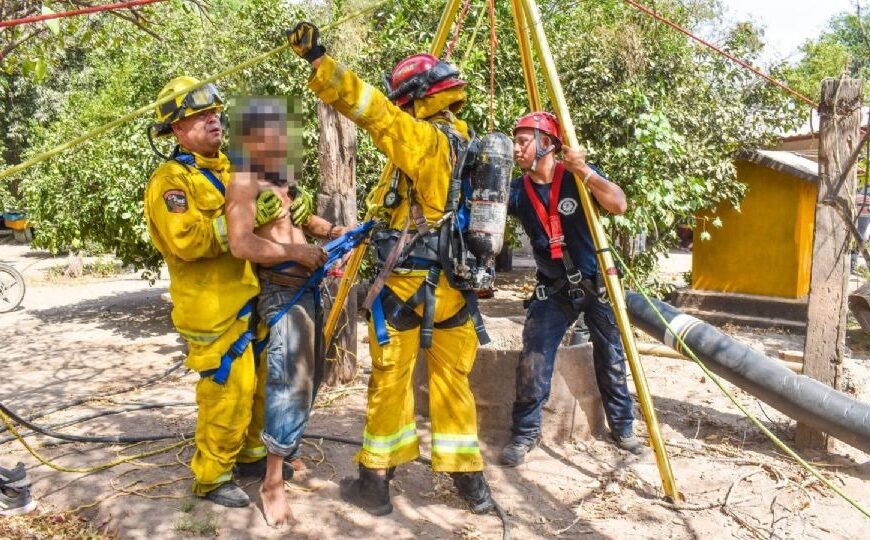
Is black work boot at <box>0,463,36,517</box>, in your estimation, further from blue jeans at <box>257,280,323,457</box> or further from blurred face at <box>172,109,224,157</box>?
blurred face at <box>172,109,224,157</box>

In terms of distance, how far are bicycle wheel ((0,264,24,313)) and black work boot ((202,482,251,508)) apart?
8.57 metres

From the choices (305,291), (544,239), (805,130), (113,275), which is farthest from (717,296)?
(113,275)

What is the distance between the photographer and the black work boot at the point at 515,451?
4254mm

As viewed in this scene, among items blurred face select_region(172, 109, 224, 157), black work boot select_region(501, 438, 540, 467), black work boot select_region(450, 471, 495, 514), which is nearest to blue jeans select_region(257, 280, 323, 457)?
blurred face select_region(172, 109, 224, 157)

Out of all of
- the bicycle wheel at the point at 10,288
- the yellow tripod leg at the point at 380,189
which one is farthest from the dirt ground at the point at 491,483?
the bicycle wheel at the point at 10,288

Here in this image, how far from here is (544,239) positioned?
4367mm

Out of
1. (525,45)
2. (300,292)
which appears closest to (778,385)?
(525,45)

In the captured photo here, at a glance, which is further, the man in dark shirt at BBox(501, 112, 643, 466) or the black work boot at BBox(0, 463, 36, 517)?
the man in dark shirt at BBox(501, 112, 643, 466)

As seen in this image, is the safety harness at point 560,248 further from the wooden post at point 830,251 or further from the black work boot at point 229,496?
the black work boot at point 229,496

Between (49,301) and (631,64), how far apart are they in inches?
375

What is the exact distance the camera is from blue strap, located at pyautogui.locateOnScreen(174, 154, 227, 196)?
3479 millimetres

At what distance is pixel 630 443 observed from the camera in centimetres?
450

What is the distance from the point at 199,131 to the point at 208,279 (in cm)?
73

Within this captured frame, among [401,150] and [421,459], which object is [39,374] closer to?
[421,459]
